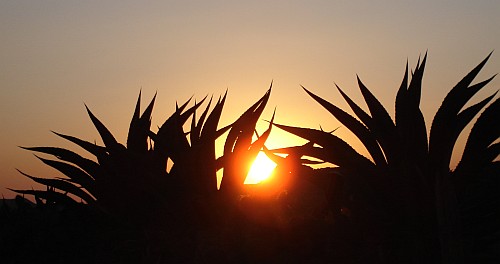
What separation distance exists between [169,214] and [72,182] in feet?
6.63

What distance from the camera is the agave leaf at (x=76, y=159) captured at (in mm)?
7914

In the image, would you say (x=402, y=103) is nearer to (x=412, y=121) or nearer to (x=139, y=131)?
(x=412, y=121)

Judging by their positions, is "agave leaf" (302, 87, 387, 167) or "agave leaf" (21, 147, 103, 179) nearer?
"agave leaf" (302, 87, 387, 167)

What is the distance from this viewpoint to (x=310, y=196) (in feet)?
24.6

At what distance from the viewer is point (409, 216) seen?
17.4 feet

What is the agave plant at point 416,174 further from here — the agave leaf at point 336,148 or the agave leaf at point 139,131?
the agave leaf at point 139,131

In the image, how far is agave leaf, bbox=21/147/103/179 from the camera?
→ 26.0ft

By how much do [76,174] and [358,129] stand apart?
3851 millimetres

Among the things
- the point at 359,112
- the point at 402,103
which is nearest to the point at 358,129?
the point at 359,112

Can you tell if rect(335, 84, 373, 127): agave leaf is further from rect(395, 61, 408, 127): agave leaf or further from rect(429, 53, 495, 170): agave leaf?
rect(429, 53, 495, 170): agave leaf

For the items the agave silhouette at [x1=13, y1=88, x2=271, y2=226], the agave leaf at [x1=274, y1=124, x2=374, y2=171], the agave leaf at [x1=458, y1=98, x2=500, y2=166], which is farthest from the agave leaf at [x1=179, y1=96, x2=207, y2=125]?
the agave leaf at [x1=458, y1=98, x2=500, y2=166]

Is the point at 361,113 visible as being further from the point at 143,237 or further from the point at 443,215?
the point at 143,237

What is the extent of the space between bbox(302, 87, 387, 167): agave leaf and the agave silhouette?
1124 mm

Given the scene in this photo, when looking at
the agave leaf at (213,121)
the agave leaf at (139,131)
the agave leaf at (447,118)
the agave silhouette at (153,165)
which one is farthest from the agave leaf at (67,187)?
the agave leaf at (447,118)
